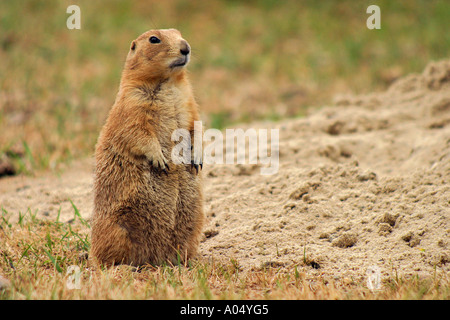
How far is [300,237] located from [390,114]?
2737 mm

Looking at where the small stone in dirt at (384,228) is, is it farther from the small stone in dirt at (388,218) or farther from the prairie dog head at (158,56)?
the prairie dog head at (158,56)

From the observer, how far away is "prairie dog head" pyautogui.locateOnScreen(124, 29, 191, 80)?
3566 millimetres

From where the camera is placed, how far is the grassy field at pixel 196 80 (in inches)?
126

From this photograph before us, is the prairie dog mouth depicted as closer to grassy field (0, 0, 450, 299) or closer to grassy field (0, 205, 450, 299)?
grassy field (0, 0, 450, 299)

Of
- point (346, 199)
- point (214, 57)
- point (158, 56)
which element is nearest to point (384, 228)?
point (346, 199)

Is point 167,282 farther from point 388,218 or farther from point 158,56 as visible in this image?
point 388,218

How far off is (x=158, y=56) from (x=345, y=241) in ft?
6.04

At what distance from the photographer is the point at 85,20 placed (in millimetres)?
11070

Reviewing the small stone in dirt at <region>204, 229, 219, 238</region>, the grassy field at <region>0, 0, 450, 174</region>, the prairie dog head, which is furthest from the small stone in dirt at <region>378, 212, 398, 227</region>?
the grassy field at <region>0, 0, 450, 174</region>

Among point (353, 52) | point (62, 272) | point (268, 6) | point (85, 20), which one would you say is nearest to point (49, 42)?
point (85, 20)

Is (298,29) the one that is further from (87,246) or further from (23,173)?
(87,246)

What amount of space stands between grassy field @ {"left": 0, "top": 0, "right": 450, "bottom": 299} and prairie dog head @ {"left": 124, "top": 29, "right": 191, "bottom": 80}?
98 cm

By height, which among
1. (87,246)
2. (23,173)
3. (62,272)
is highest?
(23,173)

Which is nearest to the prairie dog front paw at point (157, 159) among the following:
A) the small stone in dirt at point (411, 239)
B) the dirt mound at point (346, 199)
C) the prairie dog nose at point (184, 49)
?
the prairie dog nose at point (184, 49)
